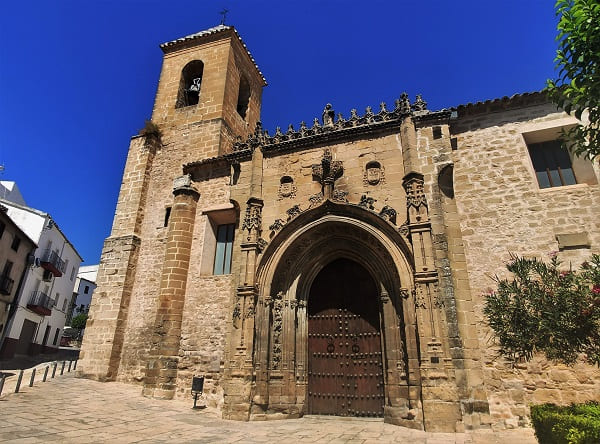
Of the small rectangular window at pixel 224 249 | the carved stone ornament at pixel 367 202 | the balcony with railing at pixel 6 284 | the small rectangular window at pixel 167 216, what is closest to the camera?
the carved stone ornament at pixel 367 202

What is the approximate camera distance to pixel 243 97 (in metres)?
18.9

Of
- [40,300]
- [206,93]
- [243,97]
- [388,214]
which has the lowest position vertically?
[388,214]

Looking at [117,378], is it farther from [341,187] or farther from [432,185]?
[432,185]

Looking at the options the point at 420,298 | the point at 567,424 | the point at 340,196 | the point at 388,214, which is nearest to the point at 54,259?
the point at 340,196

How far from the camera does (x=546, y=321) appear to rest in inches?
219

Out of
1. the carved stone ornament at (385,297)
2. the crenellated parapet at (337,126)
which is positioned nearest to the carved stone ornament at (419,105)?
the crenellated parapet at (337,126)

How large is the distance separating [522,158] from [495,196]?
1.18m

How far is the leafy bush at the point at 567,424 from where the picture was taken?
4.24 meters

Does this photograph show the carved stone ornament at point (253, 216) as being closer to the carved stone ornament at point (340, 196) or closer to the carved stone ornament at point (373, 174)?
the carved stone ornament at point (340, 196)

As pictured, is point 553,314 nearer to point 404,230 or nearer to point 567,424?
point 567,424

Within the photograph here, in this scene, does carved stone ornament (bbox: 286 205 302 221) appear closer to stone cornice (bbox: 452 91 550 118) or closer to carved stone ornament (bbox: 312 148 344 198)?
carved stone ornament (bbox: 312 148 344 198)

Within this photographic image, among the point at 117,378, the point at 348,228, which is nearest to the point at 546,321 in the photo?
the point at 348,228

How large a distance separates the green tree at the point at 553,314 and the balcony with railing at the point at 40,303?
86.3 ft

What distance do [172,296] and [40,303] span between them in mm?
19017
